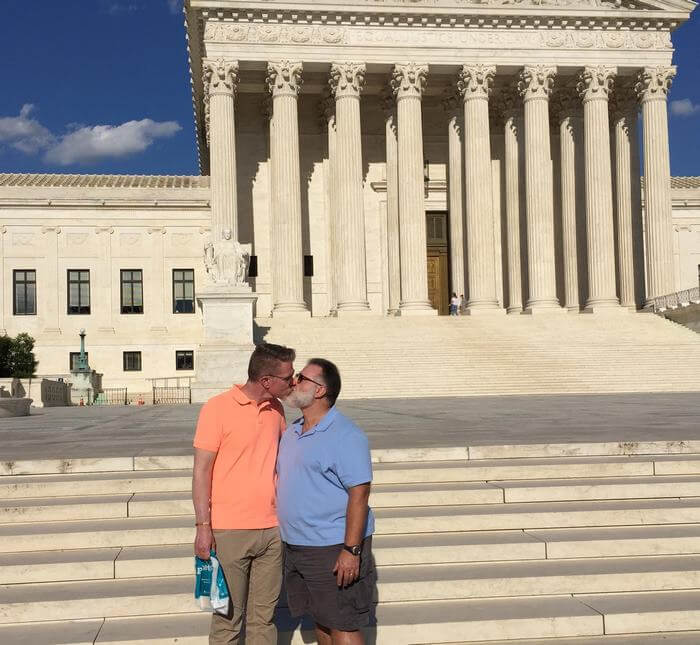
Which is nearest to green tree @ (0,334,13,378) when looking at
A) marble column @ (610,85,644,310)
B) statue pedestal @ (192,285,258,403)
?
statue pedestal @ (192,285,258,403)

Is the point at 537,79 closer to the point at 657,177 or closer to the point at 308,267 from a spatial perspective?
the point at 657,177

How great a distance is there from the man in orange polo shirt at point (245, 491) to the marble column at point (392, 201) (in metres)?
39.3

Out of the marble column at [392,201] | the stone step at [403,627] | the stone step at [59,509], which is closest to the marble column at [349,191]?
the marble column at [392,201]

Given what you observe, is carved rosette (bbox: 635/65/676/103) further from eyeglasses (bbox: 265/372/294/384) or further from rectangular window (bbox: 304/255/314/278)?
eyeglasses (bbox: 265/372/294/384)

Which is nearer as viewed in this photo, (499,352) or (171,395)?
(499,352)

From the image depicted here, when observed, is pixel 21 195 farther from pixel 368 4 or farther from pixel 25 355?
pixel 368 4

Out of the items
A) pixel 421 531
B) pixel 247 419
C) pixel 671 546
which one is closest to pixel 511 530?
pixel 421 531

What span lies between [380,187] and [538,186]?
9.78 metres

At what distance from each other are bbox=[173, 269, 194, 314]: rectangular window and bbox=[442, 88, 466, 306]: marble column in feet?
47.5

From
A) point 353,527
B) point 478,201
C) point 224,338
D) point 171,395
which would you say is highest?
point 478,201

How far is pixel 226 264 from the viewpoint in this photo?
31812mm

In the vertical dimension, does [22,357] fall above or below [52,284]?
below

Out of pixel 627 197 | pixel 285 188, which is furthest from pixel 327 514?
pixel 627 197

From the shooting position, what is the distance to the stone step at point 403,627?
21.2 ft
